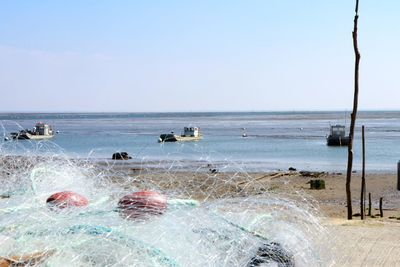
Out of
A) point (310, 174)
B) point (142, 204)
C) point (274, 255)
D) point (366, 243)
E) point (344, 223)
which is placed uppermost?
point (142, 204)

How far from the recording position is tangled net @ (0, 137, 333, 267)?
5262 mm

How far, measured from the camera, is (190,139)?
201 ft

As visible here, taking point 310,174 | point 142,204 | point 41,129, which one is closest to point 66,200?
point 142,204

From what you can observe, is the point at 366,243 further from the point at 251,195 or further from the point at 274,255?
the point at 274,255

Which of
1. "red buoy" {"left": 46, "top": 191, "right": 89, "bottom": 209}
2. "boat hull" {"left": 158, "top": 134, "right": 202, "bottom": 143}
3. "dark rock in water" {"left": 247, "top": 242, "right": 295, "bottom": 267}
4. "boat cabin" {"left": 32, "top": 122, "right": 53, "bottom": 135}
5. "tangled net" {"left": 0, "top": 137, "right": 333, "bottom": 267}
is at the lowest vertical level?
"boat hull" {"left": 158, "top": 134, "right": 202, "bottom": 143}

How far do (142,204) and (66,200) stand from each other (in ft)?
2.62

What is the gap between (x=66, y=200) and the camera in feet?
21.4

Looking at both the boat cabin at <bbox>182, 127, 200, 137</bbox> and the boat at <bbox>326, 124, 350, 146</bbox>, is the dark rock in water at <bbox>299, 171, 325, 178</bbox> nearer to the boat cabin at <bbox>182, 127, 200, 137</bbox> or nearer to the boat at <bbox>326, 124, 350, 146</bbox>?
the boat at <bbox>326, 124, 350, 146</bbox>

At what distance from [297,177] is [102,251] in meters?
25.0

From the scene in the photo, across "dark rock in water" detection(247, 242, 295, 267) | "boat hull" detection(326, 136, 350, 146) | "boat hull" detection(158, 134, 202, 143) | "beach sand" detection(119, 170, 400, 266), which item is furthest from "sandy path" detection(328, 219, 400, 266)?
"boat hull" detection(158, 134, 202, 143)

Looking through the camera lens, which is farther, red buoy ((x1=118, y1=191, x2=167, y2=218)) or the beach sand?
the beach sand

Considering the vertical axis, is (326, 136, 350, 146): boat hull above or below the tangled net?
below

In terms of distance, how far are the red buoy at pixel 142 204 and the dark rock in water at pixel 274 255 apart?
3.29 feet

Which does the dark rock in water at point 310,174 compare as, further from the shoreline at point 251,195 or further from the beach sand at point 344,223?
the shoreline at point 251,195
